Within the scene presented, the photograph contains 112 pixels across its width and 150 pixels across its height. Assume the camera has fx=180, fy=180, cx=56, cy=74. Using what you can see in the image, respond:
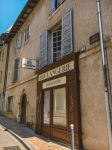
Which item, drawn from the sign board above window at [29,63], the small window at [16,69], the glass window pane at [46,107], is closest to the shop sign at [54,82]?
the glass window pane at [46,107]

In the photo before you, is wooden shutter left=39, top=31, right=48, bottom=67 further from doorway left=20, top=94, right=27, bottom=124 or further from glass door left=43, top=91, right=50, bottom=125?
doorway left=20, top=94, right=27, bottom=124

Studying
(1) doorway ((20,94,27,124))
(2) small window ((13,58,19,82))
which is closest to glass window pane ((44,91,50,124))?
(1) doorway ((20,94,27,124))

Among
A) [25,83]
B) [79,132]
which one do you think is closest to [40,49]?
[25,83]

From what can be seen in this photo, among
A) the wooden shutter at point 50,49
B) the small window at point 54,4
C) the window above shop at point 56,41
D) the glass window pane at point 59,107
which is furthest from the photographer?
the small window at point 54,4

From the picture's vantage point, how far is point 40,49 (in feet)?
33.9

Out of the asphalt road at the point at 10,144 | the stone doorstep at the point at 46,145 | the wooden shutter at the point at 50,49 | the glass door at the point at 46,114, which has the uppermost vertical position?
the wooden shutter at the point at 50,49

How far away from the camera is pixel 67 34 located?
316 inches

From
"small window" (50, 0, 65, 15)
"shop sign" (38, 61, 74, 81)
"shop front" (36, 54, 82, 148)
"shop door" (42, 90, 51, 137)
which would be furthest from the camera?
"small window" (50, 0, 65, 15)

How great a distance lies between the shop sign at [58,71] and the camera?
7331 millimetres

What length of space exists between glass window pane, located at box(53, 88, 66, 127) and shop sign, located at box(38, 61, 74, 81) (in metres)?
0.78

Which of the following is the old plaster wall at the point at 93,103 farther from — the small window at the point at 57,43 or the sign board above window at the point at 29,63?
the sign board above window at the point at 29,63

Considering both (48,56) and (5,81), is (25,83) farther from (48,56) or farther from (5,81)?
(5,81)

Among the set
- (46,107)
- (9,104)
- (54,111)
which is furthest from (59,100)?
(9,104)

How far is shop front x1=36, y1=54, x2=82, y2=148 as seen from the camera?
6805 mm
